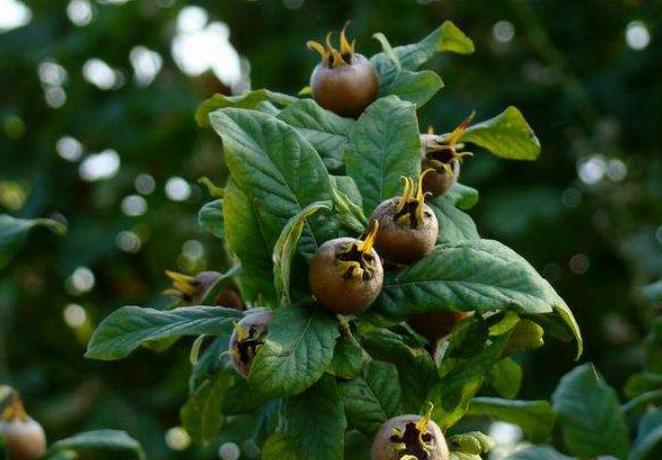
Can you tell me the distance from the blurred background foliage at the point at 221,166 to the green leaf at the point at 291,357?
2733mm

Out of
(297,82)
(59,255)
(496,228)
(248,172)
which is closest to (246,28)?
(297,82)

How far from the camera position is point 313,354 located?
1.17 metres

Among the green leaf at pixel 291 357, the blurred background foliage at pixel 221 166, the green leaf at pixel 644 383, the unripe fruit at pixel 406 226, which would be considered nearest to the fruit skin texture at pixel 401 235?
the unripe fruit at pixel 406 226

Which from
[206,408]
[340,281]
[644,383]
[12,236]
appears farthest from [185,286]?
[644,383]

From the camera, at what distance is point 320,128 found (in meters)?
1.42

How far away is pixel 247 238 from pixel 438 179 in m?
0.23

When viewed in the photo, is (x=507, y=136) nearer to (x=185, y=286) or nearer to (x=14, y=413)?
(x=185, y=286)

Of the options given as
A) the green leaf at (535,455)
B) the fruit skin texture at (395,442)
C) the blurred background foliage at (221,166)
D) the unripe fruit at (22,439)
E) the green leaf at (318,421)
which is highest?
the fruit skin texture at (395,442)

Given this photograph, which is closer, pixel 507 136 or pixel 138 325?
pixel 138 325

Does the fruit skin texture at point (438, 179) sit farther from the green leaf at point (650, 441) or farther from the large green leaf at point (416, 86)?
the green leaf at point (650, 441)

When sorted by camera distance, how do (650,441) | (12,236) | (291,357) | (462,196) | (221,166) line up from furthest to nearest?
(221,166) → (12,236) → (462,196) → (650,441) → (291,357)

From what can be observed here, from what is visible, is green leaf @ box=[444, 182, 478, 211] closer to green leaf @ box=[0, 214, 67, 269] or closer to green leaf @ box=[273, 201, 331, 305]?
green leaf @ box=[273, 201, 331, 305]

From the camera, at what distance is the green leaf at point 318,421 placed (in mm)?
1196

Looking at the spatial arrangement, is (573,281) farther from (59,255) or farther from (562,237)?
(59,255)
